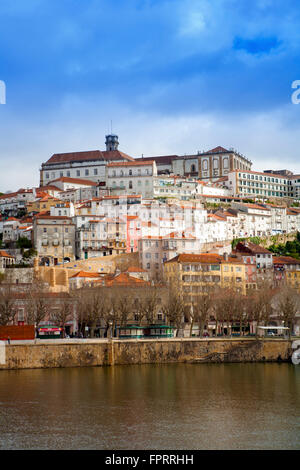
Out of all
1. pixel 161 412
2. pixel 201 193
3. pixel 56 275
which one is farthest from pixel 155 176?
pixel 161 412

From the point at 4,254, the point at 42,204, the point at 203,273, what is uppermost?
the point at 42,204

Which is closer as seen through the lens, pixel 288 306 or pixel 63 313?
pixel 63 313

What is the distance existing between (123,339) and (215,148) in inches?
3499

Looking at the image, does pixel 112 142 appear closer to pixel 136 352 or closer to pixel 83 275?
pixel 83 275

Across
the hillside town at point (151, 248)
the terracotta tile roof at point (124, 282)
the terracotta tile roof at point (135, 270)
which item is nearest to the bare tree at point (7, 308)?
the hillside town at point (151, 248)

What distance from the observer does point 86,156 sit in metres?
132

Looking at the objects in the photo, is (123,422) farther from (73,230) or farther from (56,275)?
(73,230)

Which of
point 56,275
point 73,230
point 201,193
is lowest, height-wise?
point 56,275

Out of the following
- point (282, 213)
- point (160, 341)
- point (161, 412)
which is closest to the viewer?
point (161, 412)

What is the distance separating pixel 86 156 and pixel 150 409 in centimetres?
9963

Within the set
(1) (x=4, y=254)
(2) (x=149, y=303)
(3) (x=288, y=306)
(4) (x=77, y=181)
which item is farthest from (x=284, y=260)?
(4) (x=77, y=181)

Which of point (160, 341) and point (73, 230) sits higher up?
point (73, 230)
